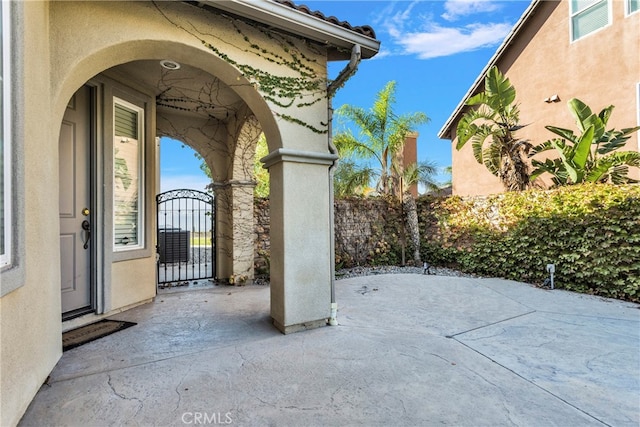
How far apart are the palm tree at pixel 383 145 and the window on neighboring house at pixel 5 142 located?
8.09 metres

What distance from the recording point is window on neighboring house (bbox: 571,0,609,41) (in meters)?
8.35

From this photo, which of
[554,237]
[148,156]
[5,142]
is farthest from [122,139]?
[554,237]

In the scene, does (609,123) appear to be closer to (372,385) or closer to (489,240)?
(489,240)

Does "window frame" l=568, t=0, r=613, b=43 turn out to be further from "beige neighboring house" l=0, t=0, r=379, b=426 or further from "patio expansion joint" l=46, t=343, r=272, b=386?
"patio expansion joint" l=46, t=343, r=272, b=386

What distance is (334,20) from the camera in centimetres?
381

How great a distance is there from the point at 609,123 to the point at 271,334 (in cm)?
1027

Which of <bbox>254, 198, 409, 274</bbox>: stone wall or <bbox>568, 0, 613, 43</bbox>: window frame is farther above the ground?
<bbox>568, 0, 613, 43</bbox>: window frame

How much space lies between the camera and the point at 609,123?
8203 mm

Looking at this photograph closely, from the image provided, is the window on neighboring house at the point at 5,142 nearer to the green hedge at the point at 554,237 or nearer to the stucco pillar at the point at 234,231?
the stucco pillar at the point at 234,231

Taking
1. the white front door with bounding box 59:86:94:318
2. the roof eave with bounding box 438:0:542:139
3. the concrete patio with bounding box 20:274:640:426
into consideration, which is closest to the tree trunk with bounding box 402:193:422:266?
the concrete patio with bounding box 20:274:640:426

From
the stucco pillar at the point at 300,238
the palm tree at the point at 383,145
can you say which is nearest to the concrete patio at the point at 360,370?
the stucco pillar at the point at 300,238

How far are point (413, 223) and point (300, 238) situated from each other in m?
6.13

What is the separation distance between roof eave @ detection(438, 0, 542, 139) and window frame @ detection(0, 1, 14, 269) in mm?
12475

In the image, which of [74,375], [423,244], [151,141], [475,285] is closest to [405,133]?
[423,244]
